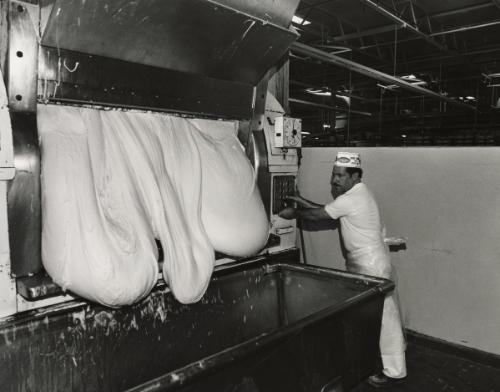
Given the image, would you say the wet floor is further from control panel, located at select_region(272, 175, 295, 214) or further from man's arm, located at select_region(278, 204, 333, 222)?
control panel, located at select_region(272, 175, 295, 214)

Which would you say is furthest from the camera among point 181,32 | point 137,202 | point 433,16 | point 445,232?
point 433,16

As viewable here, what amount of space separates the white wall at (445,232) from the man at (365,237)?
42 centimetres

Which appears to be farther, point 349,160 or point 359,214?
point 349,160

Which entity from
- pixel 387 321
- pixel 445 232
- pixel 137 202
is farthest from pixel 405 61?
pixel 137 202

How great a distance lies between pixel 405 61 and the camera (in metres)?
5.95

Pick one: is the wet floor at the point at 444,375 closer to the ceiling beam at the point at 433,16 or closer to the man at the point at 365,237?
the man at the point at 365,237

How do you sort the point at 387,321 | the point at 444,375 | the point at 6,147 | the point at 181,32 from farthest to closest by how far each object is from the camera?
the point at 444,375, the point at 387,321, the point at 181,32, the point at 6,147

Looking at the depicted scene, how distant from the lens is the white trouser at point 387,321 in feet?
8.07

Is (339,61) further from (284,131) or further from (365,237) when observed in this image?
(365,237)

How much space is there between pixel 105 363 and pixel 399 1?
13.5 feet

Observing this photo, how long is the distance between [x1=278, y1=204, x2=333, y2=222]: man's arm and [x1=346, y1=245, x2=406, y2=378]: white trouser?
0.30 metres

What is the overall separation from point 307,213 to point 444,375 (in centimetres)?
123

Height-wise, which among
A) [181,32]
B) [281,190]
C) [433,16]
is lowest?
[281,190]

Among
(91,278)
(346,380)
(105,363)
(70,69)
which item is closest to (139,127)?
(70,69)
